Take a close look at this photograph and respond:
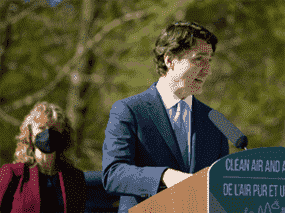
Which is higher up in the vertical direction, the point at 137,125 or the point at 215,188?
the point at 137,125

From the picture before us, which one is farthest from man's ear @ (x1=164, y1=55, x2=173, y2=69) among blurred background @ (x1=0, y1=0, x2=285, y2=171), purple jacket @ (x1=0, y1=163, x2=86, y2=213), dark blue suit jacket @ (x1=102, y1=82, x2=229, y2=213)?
blurred background @ (x1=0, y1=0, x2=285, y2=171)

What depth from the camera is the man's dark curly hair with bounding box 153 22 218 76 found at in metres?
1.55

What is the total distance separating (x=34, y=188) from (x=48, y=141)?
1.13 ft

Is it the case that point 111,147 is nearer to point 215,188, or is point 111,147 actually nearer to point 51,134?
point 215,188

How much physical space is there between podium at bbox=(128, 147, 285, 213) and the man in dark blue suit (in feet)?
1.49

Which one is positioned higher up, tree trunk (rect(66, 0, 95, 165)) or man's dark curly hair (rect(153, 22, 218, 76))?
tree trunk (rect(66, 0, 95, 165))

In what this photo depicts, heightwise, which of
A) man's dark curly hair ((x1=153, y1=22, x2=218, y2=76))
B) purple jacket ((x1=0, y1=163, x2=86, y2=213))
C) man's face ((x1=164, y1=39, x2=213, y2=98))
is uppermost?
man's dark curly hair ((x1=153, y1=22, x2=218, y2=76))

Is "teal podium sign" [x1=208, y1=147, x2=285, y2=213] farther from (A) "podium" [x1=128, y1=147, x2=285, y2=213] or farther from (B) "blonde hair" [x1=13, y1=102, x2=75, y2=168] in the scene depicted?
(B) "blonde hair" [x1=13, y1=102, x2=75, y2=168]

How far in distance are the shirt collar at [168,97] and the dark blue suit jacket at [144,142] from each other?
2 centimetres

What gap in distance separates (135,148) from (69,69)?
20.4ft

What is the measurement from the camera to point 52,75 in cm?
759

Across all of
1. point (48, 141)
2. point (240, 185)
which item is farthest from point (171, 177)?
point (48, 141)

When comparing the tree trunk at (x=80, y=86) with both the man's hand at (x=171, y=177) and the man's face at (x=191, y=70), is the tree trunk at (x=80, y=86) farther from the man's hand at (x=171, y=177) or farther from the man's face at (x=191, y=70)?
the man's hand at (x=171, y=177)

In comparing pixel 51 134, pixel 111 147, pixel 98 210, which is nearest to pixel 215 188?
pixel 111 147
